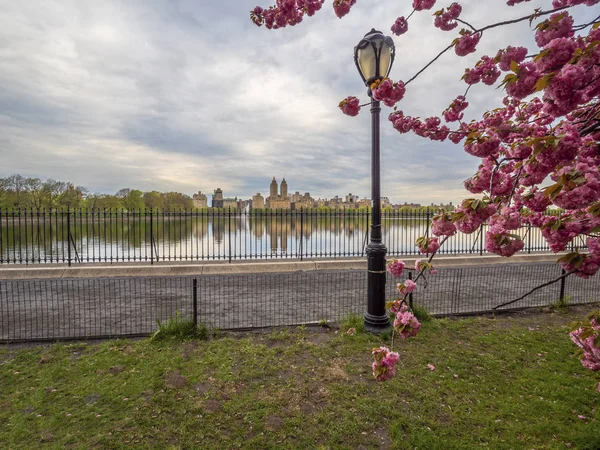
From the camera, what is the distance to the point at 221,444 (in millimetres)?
3035

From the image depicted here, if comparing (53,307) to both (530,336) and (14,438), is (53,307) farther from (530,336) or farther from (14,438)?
(530,336)

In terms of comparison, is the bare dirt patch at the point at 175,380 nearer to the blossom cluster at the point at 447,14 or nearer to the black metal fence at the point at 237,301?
the black metal fence at the point at 237,301

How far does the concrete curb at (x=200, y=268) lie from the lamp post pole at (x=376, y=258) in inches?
250

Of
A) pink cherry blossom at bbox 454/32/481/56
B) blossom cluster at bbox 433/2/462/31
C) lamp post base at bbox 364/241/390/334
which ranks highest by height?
blossom cluster at bbox 433/2/462/31

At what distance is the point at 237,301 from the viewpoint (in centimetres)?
761

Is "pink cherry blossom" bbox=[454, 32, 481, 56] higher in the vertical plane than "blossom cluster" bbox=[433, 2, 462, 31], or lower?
lower

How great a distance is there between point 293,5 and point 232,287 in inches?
287

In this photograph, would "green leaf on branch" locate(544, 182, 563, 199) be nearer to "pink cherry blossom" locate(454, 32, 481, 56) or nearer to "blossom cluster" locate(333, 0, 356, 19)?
"pink cherry blossom" locate(454, 32, 481, 56)

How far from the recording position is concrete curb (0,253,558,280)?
10.3 meters

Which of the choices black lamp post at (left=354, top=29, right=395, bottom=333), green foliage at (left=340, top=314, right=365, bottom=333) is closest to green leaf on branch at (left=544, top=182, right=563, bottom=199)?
black lamp post at (left=354, top=29, right=395, bottom=333)

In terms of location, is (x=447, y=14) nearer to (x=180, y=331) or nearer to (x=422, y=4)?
(x=422, y=4)

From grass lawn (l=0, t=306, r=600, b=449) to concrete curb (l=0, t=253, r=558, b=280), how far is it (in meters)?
5.89

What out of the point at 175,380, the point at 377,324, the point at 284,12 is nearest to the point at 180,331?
the point at 175,380

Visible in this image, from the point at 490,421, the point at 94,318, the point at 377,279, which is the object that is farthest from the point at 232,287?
the point at 490,421
